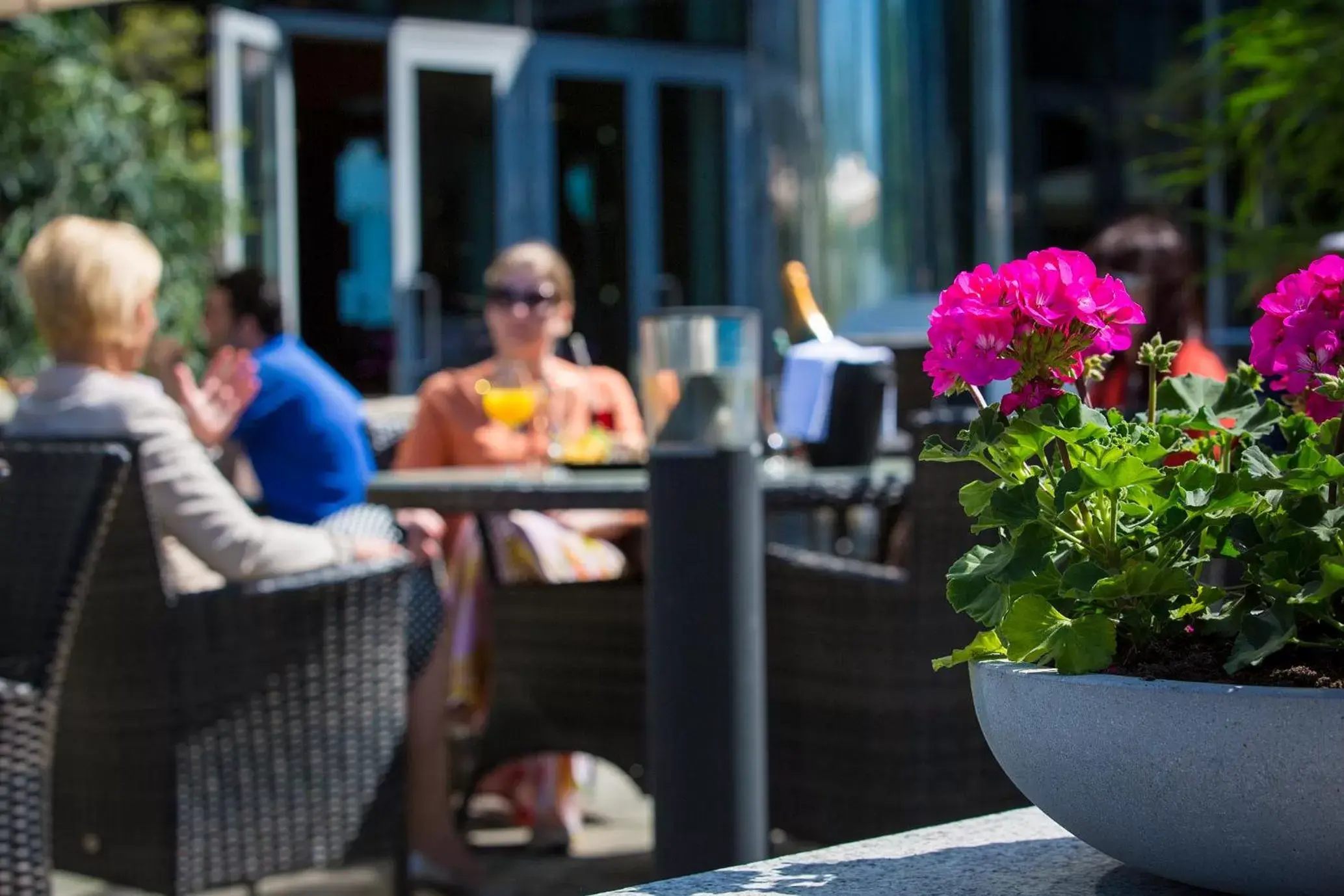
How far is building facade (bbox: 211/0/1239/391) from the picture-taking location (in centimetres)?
993

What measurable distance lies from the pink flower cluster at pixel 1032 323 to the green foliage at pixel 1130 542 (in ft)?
0.06

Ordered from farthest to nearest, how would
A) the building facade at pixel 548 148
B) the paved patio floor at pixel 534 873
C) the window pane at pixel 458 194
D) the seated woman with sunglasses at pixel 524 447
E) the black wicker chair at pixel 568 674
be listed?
the window pane at pixel 458 194
the building facade at pixel 548 148
the seated woman with sunglasses at pixel 524 447
the paved patio floor at pixel 534 873
the black wicker chair at pixel 568 674

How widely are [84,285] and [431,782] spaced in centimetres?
112

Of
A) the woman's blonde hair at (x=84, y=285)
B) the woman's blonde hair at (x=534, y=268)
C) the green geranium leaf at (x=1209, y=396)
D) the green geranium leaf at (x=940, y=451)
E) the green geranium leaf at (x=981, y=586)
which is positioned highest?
the woman's blonde hair at (x=534, y=268)

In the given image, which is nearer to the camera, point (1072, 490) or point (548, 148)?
point (1072, 490)

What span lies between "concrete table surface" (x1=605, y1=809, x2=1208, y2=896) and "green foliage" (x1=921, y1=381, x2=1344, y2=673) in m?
0.12

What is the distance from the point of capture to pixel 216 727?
2.47 meters

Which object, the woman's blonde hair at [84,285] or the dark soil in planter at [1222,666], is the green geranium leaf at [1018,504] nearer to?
the dark soil in planter at [1222,666]

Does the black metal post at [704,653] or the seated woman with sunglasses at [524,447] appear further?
the seated woman with sunglasses at [524,447]

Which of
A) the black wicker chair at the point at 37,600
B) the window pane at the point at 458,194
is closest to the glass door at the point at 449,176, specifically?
the window pane at the point at 458,194

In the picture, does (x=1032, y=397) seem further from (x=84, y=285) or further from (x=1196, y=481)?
(x=84, y=285)

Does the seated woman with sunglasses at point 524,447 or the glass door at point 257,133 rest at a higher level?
the glass door at point 257,133

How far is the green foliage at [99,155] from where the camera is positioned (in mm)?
7832

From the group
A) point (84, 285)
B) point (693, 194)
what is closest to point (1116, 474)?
point (84, 285)
